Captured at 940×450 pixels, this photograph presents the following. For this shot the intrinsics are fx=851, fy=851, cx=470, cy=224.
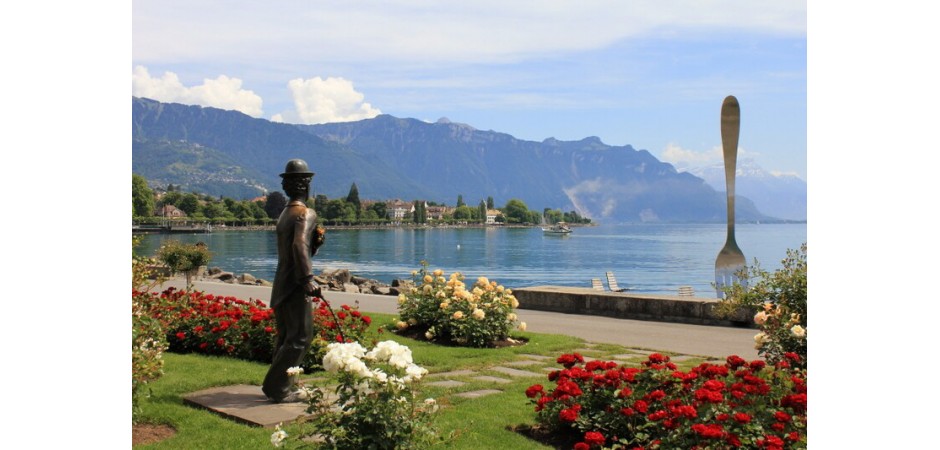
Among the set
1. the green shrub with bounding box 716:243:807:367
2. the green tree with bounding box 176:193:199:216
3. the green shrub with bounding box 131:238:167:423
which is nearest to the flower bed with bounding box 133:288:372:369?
the green shrub with bounding box 131:238:167:423

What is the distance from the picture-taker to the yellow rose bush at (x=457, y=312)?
10906 millimetres

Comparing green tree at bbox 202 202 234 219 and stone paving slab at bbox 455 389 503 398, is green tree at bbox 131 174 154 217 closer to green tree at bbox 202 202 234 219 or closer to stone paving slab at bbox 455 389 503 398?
green tree at bbox 202 202 234 219

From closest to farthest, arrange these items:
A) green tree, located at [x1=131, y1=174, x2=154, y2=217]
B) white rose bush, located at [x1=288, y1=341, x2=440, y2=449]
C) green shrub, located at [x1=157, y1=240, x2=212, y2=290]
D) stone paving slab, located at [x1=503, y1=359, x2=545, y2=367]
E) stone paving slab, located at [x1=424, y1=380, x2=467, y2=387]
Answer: white rose bush, located at [x1=288, y1=341, x2=440, y2=449] < stone paving slab, located at [x1=424, y1=380, x2=467, y2=387] < stone paving slab, located at [x1=503, y1=359, x2=545, y2=367] < green shrub, located at [x1=157, y1=240, x2=212, y2=290] < green tree, located at [x1=131, y1=174, x2=154, y2=217]

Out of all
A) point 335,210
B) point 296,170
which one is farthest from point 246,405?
point 335,210

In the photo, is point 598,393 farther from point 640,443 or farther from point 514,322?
point 514,322

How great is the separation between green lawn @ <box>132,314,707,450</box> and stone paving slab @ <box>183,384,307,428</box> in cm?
10

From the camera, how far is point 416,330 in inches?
467

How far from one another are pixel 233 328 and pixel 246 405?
3147mm

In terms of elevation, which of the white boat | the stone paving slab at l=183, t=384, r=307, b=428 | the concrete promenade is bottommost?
the concrete promenade

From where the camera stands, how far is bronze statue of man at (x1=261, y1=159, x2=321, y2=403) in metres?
6.66
